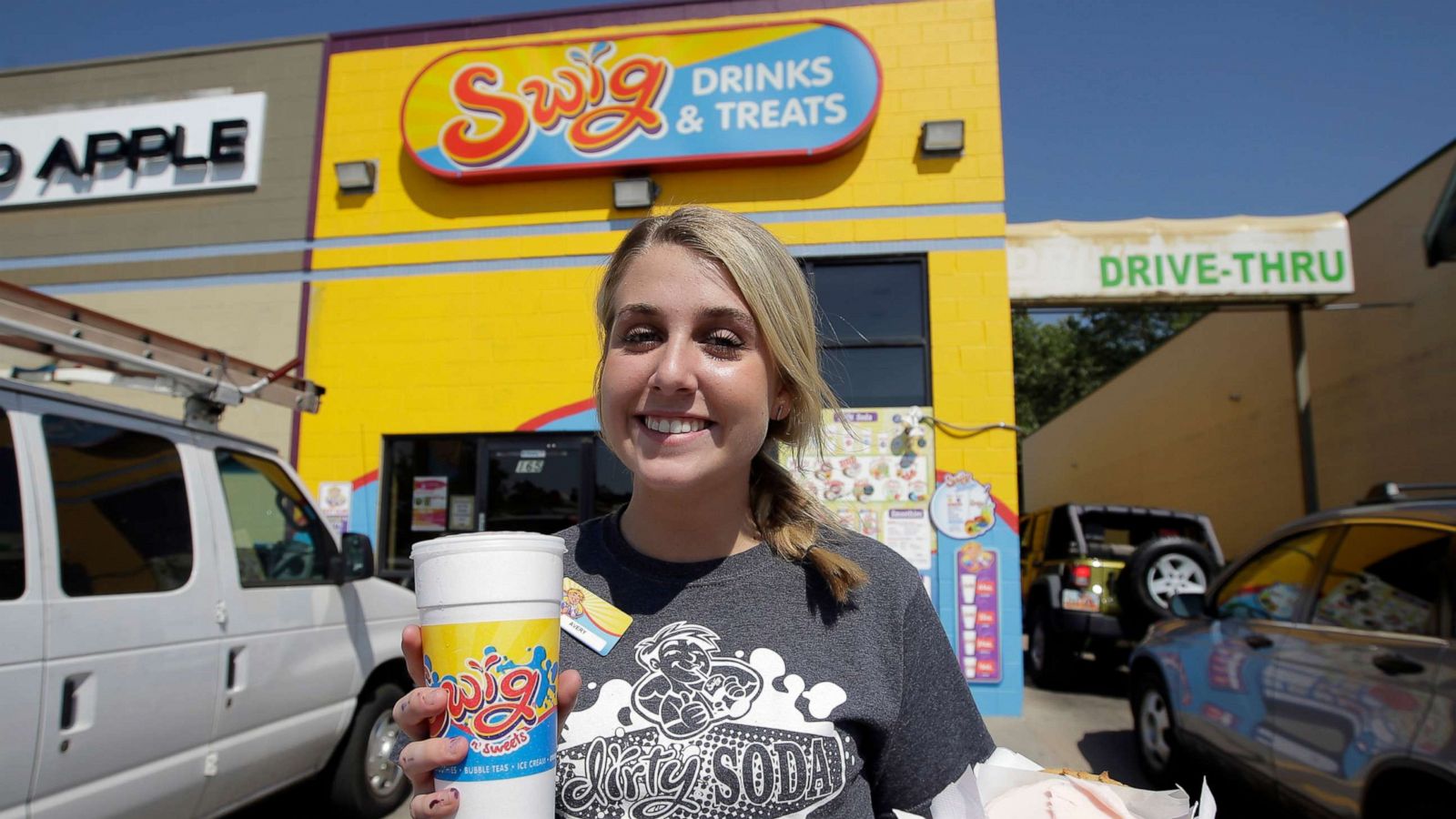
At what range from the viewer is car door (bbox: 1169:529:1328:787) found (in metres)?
4.31

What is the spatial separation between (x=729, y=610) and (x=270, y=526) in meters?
3.63

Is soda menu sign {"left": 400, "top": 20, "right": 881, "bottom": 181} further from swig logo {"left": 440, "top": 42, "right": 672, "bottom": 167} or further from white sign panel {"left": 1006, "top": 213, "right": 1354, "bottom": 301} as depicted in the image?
white sign panel {"left": 1006, "top": 213, "right": 1354, "bottom": 301}

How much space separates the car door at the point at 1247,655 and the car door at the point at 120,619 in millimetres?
5054

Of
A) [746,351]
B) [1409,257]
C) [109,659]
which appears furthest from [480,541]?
[1409,257]

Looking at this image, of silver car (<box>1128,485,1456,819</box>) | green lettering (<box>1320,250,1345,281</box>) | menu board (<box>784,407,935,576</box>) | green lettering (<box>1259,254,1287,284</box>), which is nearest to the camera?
silver car (<box>1128,485,1456,819</box>)

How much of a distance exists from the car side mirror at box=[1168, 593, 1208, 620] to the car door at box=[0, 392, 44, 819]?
5.78 m

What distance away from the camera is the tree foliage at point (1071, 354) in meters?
37.4

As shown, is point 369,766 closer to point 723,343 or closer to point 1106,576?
point 723,343

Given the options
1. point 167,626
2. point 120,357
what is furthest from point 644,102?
point 167,626

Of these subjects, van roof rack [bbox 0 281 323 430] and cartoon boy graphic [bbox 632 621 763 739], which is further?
van roof rack [bbox 0 281 323 430]

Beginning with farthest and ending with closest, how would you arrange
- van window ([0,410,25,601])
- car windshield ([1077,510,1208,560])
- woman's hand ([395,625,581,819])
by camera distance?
car windshield ([1077,510,1208,560]) → van window ([0,410,25,601]) → woman's hand ([395,625,581,819])

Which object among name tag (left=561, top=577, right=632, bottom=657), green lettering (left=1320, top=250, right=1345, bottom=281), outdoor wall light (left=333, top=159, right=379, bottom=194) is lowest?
name tag (left=561, top=577, right=632, bottom=657)

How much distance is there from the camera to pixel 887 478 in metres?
7.52


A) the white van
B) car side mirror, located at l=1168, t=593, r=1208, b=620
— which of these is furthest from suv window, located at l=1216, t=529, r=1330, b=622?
the white van
